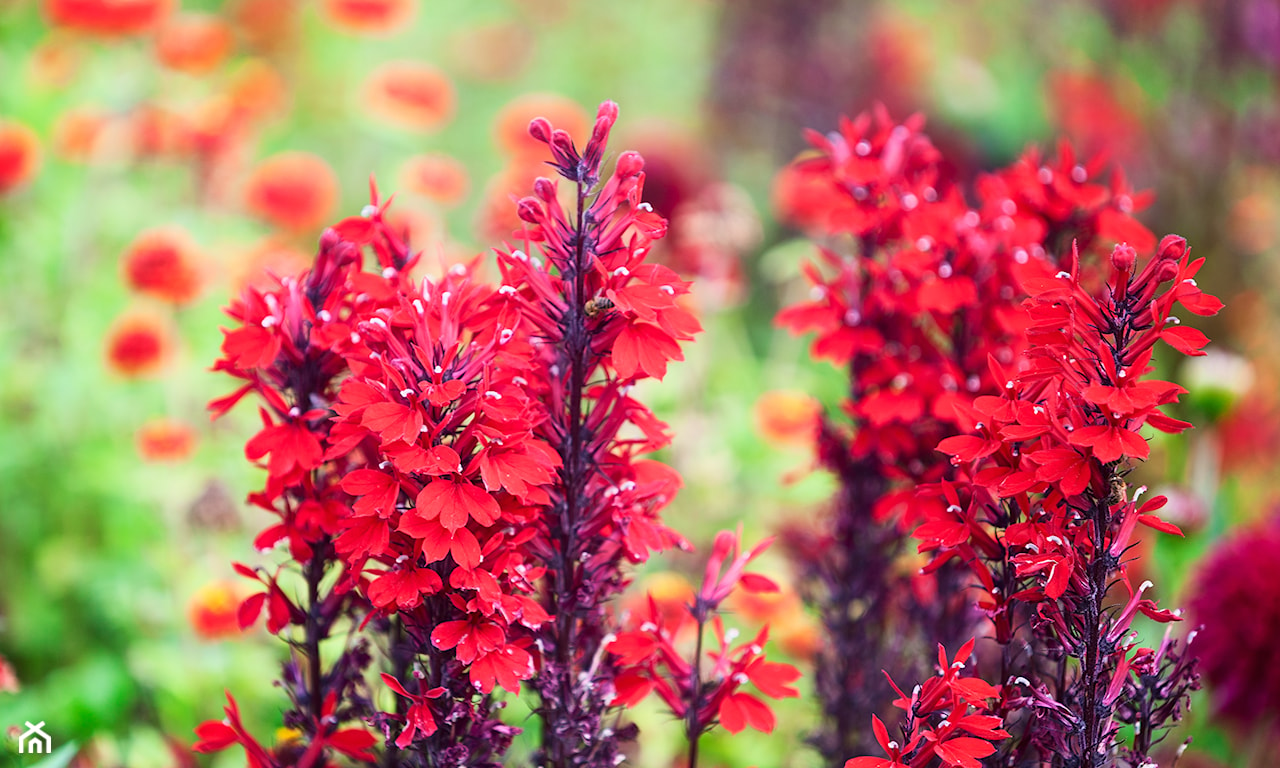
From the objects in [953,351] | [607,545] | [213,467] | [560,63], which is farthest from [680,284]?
[560,63]

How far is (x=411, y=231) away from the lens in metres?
2.91

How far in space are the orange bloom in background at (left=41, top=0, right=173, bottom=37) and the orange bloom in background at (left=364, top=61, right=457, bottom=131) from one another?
2.35 ft

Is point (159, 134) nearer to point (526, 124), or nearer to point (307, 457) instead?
point (526, 124)

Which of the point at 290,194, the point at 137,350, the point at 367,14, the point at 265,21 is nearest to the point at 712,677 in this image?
the point at 137,350

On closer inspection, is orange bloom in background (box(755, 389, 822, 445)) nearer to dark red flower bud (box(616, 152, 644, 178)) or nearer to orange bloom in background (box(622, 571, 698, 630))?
orange bloom in background (box(622, 571, 698, 630))

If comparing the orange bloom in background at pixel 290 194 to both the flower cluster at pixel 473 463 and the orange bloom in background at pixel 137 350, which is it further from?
the flower cluster at pixel 473 463

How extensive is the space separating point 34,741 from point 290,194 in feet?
6.41

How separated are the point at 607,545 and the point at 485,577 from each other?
24 cm

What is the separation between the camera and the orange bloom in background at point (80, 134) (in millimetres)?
2988

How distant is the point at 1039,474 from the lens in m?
1.12

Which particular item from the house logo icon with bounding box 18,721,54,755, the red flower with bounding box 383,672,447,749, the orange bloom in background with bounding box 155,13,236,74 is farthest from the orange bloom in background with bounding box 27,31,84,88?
the red flower with bounding box 383,672,447,749

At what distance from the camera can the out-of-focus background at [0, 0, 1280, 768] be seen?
7.50ft

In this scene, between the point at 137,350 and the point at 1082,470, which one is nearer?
the point at 1082,470

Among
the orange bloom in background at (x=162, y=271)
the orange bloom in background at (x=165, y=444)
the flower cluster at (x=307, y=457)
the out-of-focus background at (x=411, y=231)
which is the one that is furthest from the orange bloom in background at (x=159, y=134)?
the flower cluster at (x=307, y=457)
